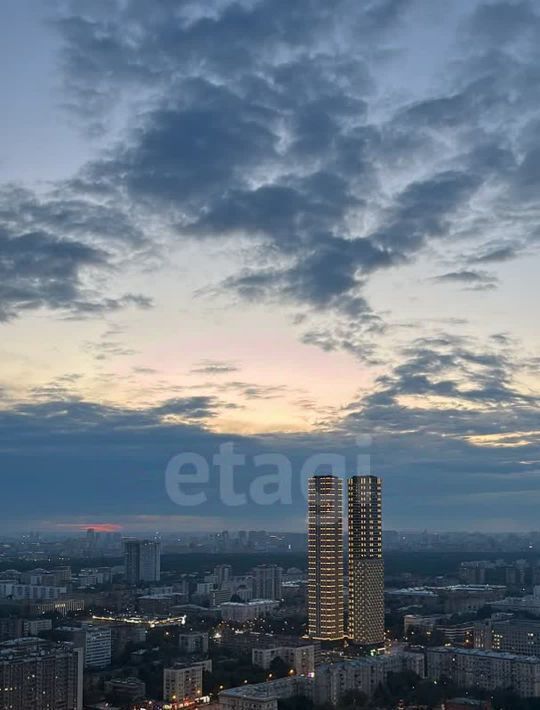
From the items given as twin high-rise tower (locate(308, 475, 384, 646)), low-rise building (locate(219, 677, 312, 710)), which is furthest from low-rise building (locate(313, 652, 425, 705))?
twin high-rise tower (locate(308, 475, 384, 646))

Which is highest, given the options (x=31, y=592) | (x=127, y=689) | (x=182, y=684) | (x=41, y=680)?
(x=41, y=680)

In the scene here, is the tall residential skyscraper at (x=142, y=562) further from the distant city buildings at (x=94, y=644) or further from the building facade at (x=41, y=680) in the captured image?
the building facade at (x=41, y=680)

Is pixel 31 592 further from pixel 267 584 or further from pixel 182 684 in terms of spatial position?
pixel 182 684

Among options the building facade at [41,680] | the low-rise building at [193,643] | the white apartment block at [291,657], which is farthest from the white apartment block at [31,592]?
the building facade at [41,680]

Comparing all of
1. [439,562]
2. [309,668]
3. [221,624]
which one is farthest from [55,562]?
[309,668]

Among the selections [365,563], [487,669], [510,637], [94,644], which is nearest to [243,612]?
[365,563]

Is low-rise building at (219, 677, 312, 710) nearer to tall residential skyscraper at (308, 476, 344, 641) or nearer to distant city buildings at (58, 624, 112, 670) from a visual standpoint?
distant city buildings at (58, 624, 112, 670)

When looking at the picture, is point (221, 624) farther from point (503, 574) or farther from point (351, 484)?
point (503, 574)
